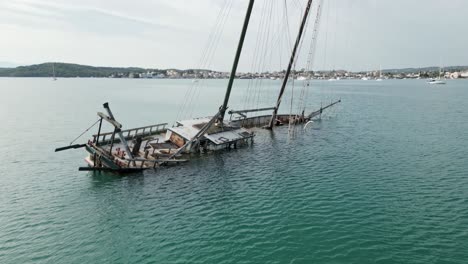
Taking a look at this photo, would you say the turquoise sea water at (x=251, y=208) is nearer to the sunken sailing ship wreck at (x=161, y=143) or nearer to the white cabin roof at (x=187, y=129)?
the sunken sailing ship wreck at (x=161, y=143)

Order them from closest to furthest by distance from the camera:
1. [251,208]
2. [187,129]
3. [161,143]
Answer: [251,208]
[161,143]
[187,129]

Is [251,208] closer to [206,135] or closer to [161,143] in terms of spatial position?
[206,135]

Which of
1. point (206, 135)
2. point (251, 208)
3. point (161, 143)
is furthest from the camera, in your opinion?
point (206, 135)

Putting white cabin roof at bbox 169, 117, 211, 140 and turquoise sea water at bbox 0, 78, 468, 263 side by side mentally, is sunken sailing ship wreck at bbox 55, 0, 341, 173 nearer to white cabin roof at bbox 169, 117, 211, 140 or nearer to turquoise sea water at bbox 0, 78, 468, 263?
white cabin roof at bbox 169, 117, 211, 140

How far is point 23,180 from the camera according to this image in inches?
1451

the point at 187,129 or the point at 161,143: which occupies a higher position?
the point at 187,129

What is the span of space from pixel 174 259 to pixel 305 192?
15504mm

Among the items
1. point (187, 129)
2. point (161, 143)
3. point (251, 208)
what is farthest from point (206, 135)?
point (251, 208)

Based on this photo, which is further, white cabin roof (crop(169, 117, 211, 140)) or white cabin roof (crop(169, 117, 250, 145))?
white cabin roof (crop(169, 117, 250, 145))

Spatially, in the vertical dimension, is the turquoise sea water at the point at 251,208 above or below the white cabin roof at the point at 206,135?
below

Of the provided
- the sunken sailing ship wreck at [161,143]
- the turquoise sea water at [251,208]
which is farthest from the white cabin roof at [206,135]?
the turquoise sea water at [251,208]

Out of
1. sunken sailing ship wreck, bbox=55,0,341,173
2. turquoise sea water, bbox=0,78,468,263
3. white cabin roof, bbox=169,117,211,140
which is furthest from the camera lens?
white cabin roof, bbox=169,117,211,140

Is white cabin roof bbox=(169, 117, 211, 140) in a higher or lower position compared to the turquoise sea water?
higher

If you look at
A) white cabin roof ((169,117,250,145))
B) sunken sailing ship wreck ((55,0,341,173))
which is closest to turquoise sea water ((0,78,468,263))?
sunken sailing ship wreck ((55,0,341,173))
